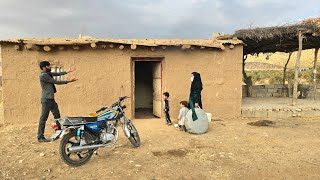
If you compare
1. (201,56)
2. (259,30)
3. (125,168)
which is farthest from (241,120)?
(125,168)

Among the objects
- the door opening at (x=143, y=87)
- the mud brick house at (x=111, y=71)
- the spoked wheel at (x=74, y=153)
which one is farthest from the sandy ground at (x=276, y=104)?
the spoked wheel at (x=74, y=153)

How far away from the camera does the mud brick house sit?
8.03 m

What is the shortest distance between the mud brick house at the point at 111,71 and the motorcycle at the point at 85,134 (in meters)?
3.24

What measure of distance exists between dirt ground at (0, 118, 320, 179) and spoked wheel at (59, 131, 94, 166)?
109 millimetres

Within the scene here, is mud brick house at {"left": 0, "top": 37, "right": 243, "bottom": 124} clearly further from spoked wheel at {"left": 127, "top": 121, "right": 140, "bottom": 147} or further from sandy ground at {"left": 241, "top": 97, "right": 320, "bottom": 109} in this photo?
spoked wheel at {"left": 127, "top": 121, "right": 140, "bottom": 147}

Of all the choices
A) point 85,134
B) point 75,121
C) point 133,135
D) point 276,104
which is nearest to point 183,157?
point 133,135

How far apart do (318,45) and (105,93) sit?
9140 millimetres

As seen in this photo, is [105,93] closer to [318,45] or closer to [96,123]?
[96,123]

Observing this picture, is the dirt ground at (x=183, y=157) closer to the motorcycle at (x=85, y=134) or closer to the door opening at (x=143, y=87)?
the motorcycle at (x=85, y=134)

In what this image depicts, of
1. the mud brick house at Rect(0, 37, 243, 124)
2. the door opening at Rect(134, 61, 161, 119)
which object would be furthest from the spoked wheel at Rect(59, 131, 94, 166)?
the door opening at Rect(134, 61, 161, 119)

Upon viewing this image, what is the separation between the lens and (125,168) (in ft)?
15.6

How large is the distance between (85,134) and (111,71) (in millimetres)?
3849

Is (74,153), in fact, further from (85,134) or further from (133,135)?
(133,135)

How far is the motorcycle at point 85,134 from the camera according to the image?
15.4 feet
